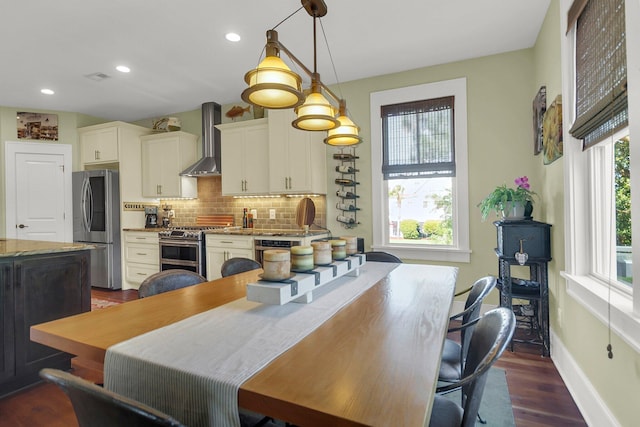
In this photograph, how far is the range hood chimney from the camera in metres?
4.96

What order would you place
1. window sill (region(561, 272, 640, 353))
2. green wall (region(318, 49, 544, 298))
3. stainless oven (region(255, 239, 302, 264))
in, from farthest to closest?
1. stainless oven (region(255, 239, 302, 264))
2. green wall (region(318, 49, 544, 298))
3. window sill (region(561, 272, 640, 353))

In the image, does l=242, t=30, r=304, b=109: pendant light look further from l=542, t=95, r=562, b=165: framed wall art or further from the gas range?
the gas range

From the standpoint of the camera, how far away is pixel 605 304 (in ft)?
5.32

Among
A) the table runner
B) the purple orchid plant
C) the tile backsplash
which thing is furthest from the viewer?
the tile backsplash

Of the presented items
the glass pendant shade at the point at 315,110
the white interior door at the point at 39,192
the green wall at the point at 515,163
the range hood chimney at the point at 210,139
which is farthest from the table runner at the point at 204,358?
the white interior door at the point at 39,192

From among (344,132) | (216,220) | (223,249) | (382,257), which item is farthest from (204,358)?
(216,220)

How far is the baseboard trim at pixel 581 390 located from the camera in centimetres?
171

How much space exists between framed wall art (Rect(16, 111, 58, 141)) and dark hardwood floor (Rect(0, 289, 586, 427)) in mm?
4141

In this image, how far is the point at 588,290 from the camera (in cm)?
186

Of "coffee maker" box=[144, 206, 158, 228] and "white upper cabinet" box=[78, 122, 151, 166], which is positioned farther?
"coffee maker" box=[144, 206, 158, 228]

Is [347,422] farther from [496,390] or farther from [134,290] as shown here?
[134,290]

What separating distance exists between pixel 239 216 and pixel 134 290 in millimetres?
1896

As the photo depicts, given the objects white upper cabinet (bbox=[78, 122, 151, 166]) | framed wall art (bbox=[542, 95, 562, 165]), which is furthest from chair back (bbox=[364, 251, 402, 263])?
white upper cabinet (bbox=[78, 122, 151, 166])

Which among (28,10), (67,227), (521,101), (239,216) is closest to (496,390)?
(521,101)
